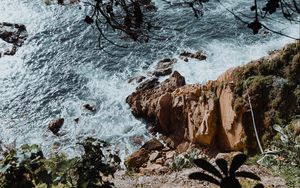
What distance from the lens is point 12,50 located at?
12.1 metres

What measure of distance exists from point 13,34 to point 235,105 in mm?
6729

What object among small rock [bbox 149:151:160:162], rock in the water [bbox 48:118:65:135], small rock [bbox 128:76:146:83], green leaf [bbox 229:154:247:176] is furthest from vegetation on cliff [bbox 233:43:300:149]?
green leaf [bbox 229:154:247:176]

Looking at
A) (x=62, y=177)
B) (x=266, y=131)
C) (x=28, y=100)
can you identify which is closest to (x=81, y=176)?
(x=62, y=177)

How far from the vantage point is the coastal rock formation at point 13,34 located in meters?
12.3

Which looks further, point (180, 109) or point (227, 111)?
point (180, 109)

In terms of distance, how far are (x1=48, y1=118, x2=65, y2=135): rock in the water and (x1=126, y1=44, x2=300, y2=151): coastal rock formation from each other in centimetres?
177

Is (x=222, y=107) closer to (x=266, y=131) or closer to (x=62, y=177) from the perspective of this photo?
(x=266, y=131)

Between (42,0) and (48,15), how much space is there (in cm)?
97

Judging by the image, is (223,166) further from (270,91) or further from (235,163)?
(270,91)

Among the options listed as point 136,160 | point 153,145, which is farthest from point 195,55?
point 136,160

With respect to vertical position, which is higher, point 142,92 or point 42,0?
point 42,0

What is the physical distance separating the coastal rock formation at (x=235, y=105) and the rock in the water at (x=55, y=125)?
5.81 ft

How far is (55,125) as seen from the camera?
9906mm

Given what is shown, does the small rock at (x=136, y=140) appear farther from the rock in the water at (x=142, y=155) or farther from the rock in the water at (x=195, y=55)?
the rock in the water at (x=195, y=55)
